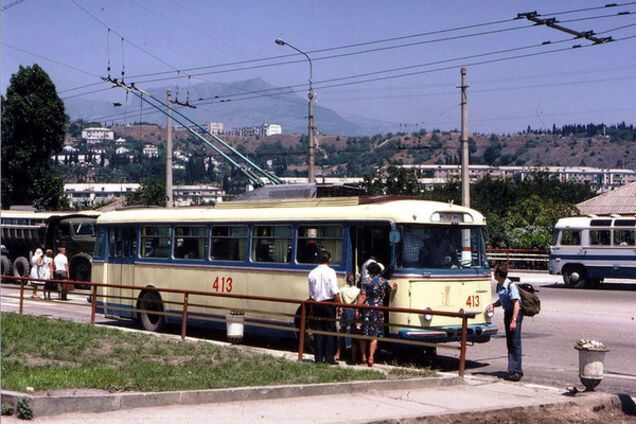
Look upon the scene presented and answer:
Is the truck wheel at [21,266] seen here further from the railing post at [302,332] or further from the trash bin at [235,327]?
the railing post at [302,332]

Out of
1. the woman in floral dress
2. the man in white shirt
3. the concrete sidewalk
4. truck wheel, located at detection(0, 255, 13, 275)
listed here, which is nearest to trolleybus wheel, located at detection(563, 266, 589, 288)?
truck wheel, located at detection(0, 255, 13, 275)

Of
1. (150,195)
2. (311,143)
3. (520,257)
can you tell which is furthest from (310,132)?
(150,195)

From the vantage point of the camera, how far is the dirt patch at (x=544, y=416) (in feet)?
36.0

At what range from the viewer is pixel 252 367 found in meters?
13.9

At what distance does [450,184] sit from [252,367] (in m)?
78.7

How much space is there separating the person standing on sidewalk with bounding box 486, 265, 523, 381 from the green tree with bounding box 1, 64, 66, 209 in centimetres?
4371

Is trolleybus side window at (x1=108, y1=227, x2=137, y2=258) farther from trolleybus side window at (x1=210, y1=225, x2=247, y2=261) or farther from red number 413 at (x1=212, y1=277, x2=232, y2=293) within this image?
red number 413 at (x1=212, y1=277, x2=232, y2=293)

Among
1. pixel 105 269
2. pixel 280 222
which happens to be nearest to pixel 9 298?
pixel 105 269

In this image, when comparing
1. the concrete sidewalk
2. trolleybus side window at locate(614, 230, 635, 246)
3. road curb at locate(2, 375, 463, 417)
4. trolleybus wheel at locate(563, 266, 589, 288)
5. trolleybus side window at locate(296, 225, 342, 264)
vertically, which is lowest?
the concrete sidewalk

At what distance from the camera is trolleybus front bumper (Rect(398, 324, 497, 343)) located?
50.6 ft

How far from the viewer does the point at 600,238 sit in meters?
35.4

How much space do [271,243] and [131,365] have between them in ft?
17.6

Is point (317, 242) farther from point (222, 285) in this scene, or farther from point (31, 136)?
point (31, 136)

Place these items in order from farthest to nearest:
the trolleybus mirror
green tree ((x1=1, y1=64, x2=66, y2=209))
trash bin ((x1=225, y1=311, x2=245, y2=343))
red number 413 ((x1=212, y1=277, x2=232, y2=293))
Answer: green tree ((x1=1, y1=64, x2=66, y2=209))
red number 413 ((x1=212, y1=277, x2=232, y2=293))
trash bin ((x1=225, y1=311, x2=245, y2=343))
the trolleybus mirror
